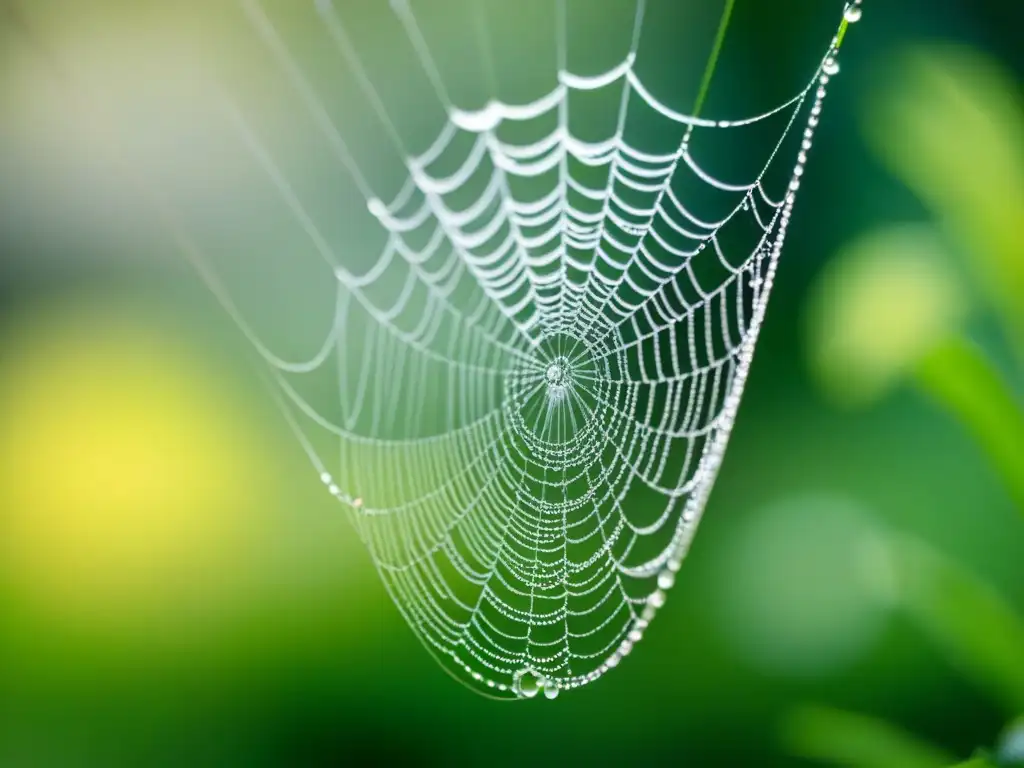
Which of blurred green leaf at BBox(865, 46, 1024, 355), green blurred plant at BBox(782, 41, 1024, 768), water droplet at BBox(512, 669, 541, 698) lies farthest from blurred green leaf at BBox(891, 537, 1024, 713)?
water droplet at BBox(512, 669, 541, 698)

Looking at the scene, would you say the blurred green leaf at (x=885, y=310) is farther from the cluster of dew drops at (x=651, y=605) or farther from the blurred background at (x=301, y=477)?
the cluster of dew drops at (x=651, y=605)

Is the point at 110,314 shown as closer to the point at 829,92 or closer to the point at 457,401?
the point at 457,401

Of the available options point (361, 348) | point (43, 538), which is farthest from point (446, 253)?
point (43, 538)

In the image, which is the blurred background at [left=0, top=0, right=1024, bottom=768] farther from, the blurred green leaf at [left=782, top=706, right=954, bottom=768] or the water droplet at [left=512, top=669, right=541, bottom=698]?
the water droplet at [left=512, top=669, right=541, bottom=698]

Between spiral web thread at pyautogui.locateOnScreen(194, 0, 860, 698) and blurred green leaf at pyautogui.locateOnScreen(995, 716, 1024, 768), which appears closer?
blurred green leaf at pyautogui.locateOnScreen(995, 716, 1024, 768)

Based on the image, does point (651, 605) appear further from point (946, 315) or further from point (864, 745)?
point (946, 315)

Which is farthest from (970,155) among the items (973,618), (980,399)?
(973,618)

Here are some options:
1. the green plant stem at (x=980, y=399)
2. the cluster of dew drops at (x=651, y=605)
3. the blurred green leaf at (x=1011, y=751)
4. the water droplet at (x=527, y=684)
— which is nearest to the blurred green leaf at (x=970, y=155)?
the green plant stem at (x=980, y=399)
